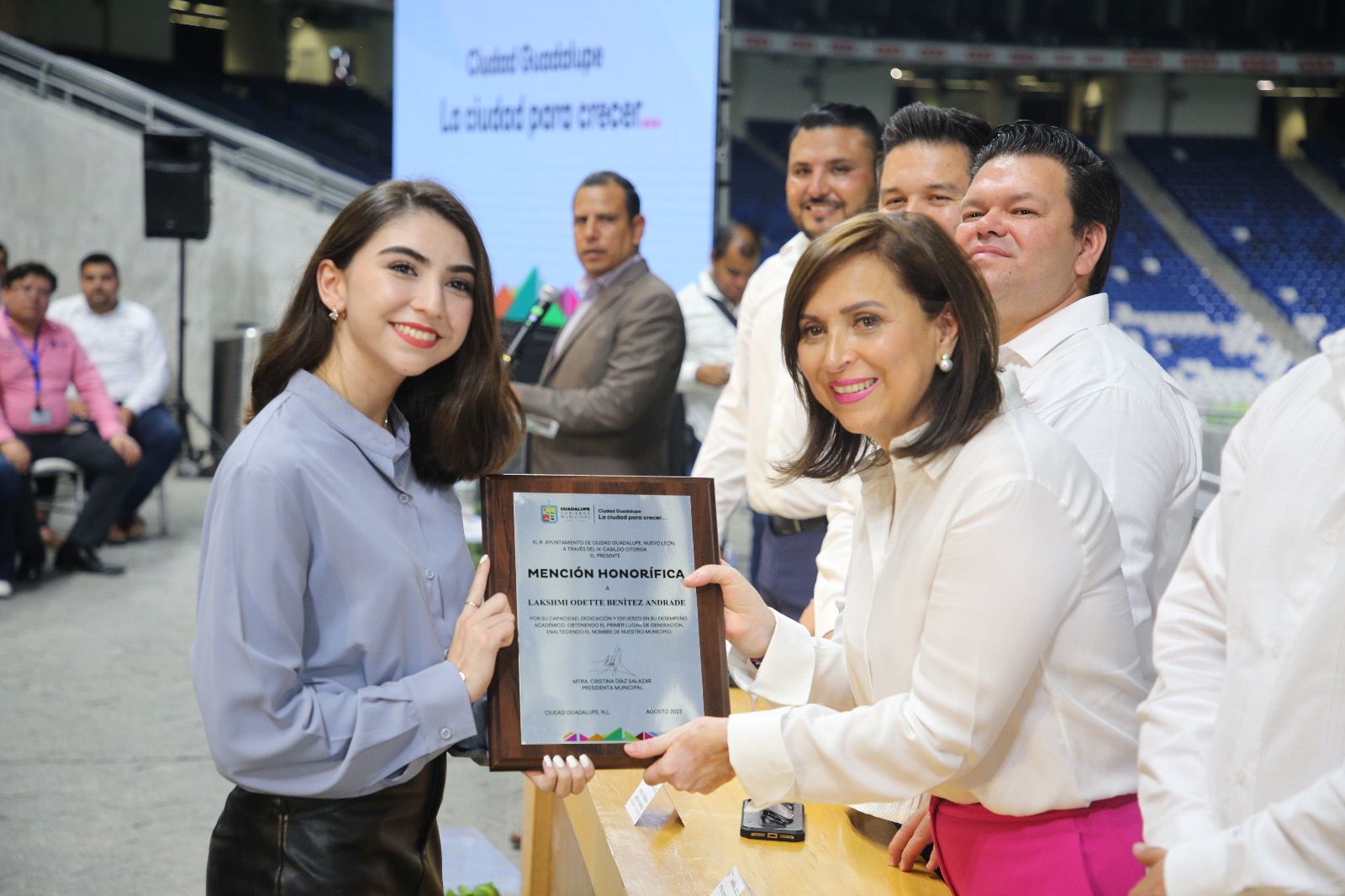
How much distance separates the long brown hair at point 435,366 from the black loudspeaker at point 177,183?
7.46 meters

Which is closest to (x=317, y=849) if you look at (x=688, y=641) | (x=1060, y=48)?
(x=688, y=641)

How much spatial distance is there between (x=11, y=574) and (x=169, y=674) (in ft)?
5.69

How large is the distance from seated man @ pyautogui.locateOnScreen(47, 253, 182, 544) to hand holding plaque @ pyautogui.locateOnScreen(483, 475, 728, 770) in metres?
6.07

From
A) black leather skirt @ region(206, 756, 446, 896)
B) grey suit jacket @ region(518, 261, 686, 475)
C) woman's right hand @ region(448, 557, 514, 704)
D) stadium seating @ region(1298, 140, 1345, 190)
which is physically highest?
stadium seating @ region(1298, 140, 1345, 190)

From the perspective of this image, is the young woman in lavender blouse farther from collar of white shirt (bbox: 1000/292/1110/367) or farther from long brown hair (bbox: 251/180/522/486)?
collar of white shirt (bbox: 1000/292/1110/367)

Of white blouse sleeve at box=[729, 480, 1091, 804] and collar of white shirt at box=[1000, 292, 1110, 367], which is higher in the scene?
collar of white shirt at box=[1000, 292, 1110, 367]

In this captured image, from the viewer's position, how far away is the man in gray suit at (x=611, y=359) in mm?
3781

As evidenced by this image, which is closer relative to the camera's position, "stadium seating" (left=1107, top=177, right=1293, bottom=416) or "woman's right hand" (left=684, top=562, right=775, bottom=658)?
"woman's right hand" (left=684, top=562, right=775, bottom=658)

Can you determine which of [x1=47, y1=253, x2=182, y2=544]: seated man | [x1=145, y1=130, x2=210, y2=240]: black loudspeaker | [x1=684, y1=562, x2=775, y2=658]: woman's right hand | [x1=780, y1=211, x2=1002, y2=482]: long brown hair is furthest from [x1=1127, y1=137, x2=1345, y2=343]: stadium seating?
[x1=780, y1=211, x2=1002, y2=482]: long brown hair

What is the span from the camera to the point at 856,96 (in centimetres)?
2295

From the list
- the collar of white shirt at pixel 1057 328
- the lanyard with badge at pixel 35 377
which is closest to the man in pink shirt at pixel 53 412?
the lanyard with badge at pixel 35 377

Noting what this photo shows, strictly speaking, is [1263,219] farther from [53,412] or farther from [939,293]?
Answer: [939,293]

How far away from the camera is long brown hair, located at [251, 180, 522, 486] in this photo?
1.73 m
